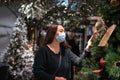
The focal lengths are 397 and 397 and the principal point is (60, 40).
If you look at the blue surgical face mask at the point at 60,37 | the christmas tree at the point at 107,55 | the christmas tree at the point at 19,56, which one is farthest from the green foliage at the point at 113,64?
the christmas tree at the point at 19,56

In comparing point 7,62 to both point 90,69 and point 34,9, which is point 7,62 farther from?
point 90,69

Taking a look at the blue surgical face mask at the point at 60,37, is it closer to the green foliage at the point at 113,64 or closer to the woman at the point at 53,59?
the woman at the point at 53,59

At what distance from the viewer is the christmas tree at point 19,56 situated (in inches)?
329

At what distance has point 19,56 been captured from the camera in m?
8.48

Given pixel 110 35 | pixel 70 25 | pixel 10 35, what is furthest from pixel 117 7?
pixel 70 25

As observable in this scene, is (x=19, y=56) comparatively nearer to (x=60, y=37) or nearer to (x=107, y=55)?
(x=60, y=37)

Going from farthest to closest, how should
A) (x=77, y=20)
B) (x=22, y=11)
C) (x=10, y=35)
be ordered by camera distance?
(x=77, y=20) < (x=22, y=11) < (x=10, y=35)

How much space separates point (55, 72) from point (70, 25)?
21.3ft

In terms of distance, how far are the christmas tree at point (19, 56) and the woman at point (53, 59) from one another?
12.4ft

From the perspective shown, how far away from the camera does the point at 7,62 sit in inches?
328

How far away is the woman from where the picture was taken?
14.5 feet

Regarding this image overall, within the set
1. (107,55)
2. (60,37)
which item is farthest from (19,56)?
(107,55)

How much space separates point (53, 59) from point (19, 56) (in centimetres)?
407

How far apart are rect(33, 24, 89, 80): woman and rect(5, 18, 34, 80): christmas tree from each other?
148 inches
